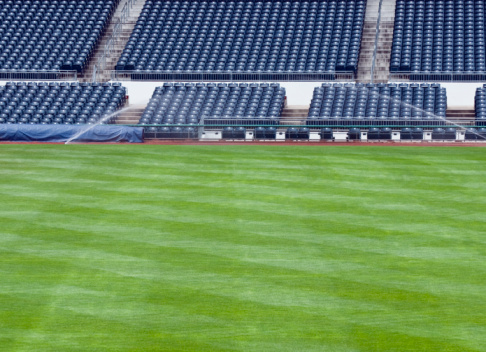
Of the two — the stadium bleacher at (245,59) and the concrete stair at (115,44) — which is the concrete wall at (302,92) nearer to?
the stadium bleacher at (245,59)

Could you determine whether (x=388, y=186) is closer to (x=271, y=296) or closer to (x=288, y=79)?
(x=271, y=296)

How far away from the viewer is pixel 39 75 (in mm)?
48000

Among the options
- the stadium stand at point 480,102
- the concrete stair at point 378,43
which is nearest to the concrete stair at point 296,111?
the concrete stair at point 378,43

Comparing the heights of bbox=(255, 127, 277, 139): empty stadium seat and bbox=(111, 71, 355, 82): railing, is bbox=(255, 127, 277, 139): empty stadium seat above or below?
below

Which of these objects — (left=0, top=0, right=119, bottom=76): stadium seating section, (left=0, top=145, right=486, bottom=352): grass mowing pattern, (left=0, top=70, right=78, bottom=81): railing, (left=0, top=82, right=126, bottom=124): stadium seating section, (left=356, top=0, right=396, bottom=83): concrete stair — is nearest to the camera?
(left=0, top=145, right=486, bottom=352): grass mowing pattern

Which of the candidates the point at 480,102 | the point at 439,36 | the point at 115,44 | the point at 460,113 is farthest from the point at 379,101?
the point at 115,44

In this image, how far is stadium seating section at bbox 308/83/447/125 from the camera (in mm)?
41094

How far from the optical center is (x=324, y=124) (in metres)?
38.7

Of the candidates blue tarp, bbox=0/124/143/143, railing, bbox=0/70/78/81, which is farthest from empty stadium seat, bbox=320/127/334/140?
railing, bbox=0/70/78/81

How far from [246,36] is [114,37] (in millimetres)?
7976

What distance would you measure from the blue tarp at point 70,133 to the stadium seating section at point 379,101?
384 inches

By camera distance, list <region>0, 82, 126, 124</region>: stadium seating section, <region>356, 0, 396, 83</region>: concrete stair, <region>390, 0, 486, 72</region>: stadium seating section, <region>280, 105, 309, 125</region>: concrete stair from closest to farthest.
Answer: <region>0, 82, 126, 124</region>: stadium seating section, <region>280, 105, 309, 125</region>: concrete stair, <region>390, 0, 486, 72</region>: stadium seating section, <region>356, 0, 396, 83</region>: concrete stair

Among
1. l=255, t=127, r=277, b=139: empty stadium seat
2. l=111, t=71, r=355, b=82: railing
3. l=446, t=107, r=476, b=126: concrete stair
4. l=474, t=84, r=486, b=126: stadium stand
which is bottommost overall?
l=255, t=127, r=277, b=139: empty stadium seat

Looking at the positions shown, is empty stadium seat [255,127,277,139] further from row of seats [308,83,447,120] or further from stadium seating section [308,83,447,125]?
row of seats [308,83,447,120]
